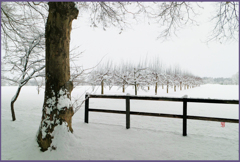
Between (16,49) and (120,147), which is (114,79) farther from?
(120,147)

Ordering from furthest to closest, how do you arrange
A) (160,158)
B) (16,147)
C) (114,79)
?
(114,79) → (16,147) → (160,158)

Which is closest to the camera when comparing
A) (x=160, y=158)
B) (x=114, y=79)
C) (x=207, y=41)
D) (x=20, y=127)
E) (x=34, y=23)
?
(x=160, y=158)

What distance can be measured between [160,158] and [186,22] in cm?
443

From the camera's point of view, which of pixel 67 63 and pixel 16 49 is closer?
pixel 67 63

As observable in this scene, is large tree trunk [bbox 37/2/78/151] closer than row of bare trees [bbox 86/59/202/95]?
Yes

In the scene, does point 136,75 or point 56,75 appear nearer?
point 56,75

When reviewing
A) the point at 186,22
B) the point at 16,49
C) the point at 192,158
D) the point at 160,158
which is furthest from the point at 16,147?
the point at 186,22

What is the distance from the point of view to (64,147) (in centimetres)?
302

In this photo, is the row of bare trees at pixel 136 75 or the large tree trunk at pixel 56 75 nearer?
the large tree trunk at pixel 56 75

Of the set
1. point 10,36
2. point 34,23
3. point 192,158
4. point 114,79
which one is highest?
point 34,23

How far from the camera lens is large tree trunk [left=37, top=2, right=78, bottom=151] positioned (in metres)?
3.10

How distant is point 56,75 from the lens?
10.4 ft

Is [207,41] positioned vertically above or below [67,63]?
above

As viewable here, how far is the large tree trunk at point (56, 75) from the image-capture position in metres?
3.10
